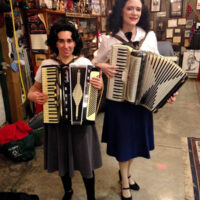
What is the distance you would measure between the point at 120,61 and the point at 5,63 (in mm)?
1899

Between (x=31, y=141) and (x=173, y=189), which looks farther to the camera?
(x=31, y=141)

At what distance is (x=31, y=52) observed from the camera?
3025mm

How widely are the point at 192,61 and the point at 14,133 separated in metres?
5.17

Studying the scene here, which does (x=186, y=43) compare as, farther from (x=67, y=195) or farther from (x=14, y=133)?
(x=67, y=195)

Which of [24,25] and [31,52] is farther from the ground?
[24,25]

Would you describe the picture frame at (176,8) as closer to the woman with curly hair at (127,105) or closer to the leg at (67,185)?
the woman with curly hair at (127,105)

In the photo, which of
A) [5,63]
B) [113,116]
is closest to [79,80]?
[113,116]

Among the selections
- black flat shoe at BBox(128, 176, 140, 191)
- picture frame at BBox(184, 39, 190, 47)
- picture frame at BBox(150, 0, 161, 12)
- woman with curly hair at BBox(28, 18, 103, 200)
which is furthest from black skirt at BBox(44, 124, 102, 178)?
picture frame at BBox(150, 0, 161, 12)

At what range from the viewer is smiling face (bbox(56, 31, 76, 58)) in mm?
1270

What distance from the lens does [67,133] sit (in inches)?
54.3

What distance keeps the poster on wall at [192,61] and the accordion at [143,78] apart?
4992 mm

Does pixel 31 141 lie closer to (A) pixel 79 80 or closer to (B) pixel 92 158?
(B) pixel 92 158

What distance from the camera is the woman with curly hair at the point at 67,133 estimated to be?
129 centimetres

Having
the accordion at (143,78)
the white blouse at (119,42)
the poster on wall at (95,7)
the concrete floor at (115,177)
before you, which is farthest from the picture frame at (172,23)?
the accordion at (143,78)
